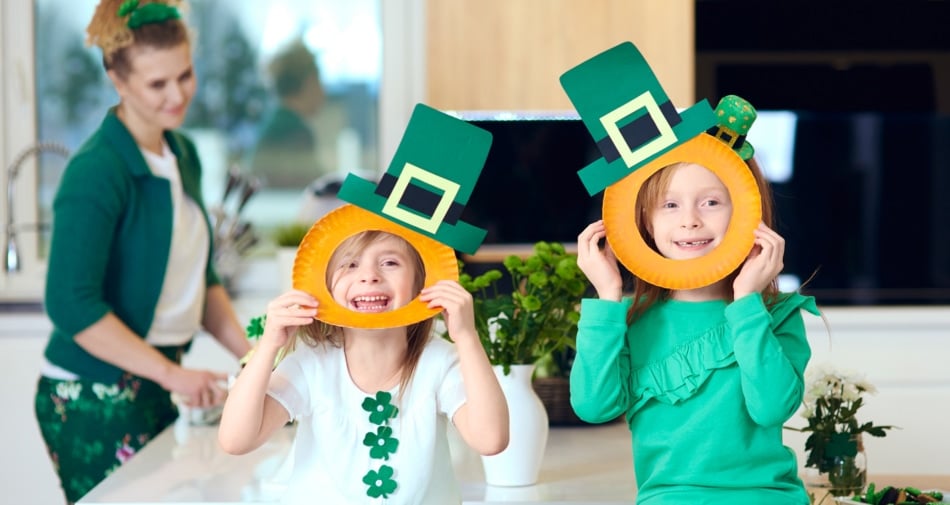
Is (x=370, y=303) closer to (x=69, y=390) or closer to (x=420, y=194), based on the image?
(x=420, y=194)

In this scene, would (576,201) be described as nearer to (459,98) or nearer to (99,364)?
(459,98)

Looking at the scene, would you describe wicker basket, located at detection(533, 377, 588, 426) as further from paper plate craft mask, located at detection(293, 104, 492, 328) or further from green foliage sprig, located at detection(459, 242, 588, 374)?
paper plate craft mask, located at detection(293, 104, 492, 328)

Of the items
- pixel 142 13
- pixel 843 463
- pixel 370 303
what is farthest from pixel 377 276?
pixel 142 13

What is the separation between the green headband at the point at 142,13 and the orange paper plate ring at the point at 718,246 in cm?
113

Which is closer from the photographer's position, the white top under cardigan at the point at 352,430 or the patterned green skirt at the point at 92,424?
the white top under cardigan at the point at 352,430

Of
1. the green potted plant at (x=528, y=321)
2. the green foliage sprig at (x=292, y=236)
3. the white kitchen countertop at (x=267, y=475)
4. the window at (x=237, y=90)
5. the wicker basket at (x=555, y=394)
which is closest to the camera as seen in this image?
the white kitchen countertop at (x=267, y=475)

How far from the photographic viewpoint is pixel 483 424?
1267mm

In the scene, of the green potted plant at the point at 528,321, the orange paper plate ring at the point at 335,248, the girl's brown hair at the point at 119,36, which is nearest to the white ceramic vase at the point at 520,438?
the green potted plant at the point at 528,321

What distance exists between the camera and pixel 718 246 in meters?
1.27

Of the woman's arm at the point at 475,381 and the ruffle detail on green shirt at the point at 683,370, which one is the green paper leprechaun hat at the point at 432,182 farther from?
the ruffle detail on green shirt at the point at 683,370

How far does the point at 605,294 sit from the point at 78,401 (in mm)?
1115

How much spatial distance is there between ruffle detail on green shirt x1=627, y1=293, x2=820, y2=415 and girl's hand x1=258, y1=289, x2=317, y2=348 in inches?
15.4

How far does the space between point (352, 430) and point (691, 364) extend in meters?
0.40

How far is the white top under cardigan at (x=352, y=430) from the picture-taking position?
4.21 ft
